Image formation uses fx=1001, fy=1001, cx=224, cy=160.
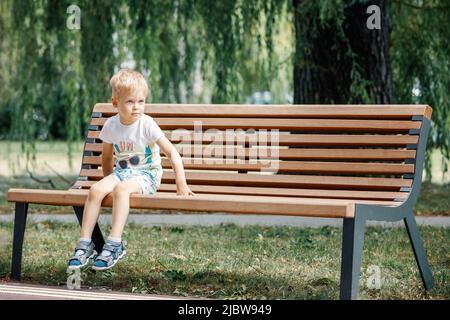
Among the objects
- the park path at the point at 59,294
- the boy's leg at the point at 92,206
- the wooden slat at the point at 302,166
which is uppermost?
the wooden slat at the point at 302,166

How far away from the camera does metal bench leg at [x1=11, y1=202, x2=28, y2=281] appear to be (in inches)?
203

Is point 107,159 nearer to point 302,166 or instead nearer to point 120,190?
point 120,190

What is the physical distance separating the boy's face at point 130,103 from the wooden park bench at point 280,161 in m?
0.45

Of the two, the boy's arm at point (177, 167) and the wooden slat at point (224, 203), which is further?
the boy's arm at point (177, 167)

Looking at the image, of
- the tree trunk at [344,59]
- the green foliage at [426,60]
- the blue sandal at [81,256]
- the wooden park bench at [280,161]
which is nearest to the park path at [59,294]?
the blue sandal at [81,256]

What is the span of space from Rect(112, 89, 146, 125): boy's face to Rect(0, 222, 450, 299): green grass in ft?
2.83

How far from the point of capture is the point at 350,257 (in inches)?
169

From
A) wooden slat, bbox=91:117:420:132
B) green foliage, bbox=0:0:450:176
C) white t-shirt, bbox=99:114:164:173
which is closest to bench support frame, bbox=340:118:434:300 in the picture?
wooden slat, bbox=91:117:420:132

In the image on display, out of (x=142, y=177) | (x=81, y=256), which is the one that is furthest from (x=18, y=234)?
(x=142, y=177)

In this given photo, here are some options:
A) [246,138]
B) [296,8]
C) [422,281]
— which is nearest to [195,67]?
[296,8]

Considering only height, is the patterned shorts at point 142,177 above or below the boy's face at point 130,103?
below

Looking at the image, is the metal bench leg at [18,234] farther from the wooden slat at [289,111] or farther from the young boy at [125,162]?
the wooden slat at [289,111]

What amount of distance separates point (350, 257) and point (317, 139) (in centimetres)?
116

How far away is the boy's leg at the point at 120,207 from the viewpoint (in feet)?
15.5
